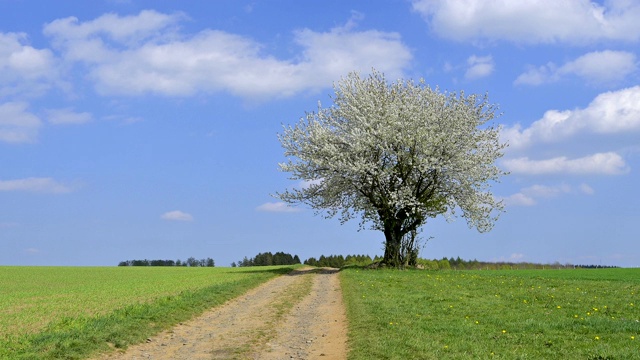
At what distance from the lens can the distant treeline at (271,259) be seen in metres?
91.1

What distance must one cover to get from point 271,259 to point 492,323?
3094 inches

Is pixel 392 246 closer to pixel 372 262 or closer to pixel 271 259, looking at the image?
pixel 372 262

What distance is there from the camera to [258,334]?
54.4 feet

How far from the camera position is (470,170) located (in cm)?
4803

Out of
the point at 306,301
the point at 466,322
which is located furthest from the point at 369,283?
the point at 466,322

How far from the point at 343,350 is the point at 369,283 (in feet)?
59.6

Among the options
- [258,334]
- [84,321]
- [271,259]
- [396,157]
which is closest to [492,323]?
[258,334]

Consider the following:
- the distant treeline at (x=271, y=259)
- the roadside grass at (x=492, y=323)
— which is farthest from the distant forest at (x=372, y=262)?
the roadside grass at (x=492, y=323)

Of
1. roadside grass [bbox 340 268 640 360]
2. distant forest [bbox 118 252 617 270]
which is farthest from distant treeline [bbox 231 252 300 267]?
roadside grass [bbox 340 268 640 360]

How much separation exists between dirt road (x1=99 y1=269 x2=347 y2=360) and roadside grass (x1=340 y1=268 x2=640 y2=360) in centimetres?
75

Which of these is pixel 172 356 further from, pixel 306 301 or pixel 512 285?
pixel 512 285

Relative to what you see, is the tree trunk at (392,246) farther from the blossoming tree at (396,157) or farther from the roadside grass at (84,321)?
the roadside grass at (84,321)

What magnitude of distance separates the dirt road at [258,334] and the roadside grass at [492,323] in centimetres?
75

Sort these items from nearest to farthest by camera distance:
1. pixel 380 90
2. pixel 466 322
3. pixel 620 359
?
1. pixel 620 359
2. pixel 466 322
3. pixel 380 90
